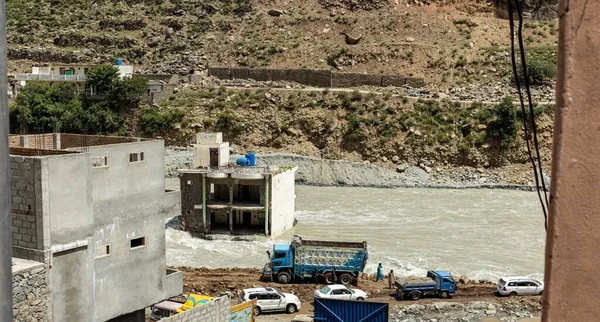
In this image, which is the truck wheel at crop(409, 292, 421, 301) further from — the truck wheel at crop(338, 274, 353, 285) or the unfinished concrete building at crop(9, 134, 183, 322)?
the unfinished concrete building at crop(9, 134, 183, 322)

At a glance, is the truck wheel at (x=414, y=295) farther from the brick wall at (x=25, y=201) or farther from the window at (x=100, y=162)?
the brick wall at (x=25, y=201)

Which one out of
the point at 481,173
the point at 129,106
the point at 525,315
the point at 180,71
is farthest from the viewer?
the point at 180,71

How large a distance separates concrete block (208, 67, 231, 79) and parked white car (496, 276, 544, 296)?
34273mm

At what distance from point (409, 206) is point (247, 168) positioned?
32.8 ft

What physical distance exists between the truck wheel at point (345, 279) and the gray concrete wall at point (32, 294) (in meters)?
11.6

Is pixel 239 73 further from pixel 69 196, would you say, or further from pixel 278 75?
pixel 69 196

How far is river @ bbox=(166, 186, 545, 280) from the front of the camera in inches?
930

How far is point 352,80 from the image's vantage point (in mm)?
46812

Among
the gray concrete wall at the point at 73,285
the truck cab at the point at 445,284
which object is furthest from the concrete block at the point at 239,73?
the gray concrete wall at the point at 73,285

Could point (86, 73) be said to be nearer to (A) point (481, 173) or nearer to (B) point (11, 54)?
(B) point (11, 54)

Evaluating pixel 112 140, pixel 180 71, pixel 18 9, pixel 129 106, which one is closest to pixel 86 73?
pixel 129 106

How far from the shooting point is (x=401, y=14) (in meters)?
55.8

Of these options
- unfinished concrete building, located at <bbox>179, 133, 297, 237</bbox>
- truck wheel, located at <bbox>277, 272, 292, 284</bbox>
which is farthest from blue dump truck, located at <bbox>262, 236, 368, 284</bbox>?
unfinished concrete building, located at <bbox>179, 133, 297, 237</bbox>

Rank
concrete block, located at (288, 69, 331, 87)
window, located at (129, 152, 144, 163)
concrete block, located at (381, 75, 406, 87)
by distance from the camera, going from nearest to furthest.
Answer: window, located at (129, 152, 144, 163) < concrete block, located at (288, 69, 331, 87) < concrete block, located at (381, 75, 406, 87)
